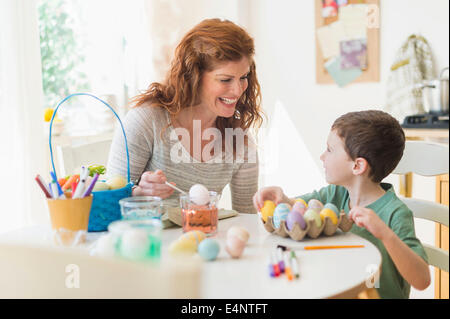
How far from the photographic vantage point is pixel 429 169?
4.81 ft

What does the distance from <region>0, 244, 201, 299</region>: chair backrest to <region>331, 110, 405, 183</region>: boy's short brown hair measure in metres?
0.91

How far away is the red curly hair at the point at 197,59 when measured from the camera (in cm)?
159

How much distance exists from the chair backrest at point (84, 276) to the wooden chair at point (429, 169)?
3.45 feet

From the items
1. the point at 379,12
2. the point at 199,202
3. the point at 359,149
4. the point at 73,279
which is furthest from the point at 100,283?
the point at 379,12

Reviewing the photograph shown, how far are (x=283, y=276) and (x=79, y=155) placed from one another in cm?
111

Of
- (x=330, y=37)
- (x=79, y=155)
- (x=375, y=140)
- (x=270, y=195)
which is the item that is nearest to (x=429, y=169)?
(x=375, y=140)

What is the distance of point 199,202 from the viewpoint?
1.16 m

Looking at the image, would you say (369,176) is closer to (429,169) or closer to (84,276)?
(429,169)

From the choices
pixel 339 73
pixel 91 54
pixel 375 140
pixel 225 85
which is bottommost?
pixel 375 140

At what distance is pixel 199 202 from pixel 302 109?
2400 mm

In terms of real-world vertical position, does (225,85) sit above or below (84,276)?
above

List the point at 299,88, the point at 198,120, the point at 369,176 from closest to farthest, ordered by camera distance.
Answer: the point at 369,176 < the point at 198,120 < the point at 299,88

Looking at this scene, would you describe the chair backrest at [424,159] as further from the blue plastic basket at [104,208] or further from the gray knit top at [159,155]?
the blue plastic basket at [104,208]
